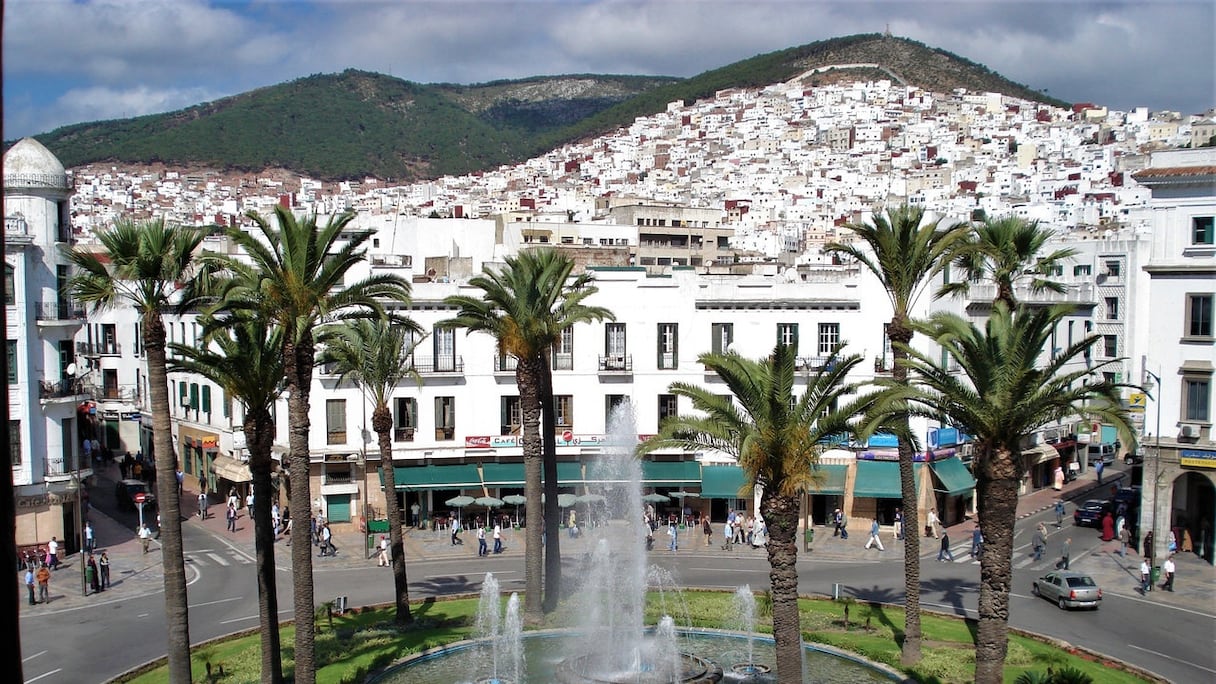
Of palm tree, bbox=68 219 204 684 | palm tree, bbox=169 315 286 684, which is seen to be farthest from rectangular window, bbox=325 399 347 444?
palm tree, bbox=68 219 204 684

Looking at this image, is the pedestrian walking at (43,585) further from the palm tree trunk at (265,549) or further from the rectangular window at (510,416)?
the rectangular window at (510,416)

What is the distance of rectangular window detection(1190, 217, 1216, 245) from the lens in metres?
35.2

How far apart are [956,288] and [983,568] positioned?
1139 cm

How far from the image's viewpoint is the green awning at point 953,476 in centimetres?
4019

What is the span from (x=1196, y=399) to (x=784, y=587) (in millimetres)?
24236

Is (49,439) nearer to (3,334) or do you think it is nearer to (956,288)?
(3,334)

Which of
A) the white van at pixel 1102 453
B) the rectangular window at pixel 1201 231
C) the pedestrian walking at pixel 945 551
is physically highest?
the rectangular window at pixel 1201 231

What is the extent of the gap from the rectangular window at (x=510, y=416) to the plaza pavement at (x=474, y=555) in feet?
13.6

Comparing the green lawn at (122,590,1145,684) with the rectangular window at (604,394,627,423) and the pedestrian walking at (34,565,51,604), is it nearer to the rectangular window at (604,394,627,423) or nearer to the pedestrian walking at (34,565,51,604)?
the pedestrian walking at (34,565,51,604)

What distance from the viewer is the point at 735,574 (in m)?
33.9


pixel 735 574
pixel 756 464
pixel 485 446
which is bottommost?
pixel 735 574

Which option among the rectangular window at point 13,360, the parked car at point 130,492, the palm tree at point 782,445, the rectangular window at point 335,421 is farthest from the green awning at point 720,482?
the rectangular window at point 13,360

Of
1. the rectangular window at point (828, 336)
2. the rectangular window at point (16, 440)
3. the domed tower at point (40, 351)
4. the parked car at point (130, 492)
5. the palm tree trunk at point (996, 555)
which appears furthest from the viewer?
the parked car at point (130, 492)

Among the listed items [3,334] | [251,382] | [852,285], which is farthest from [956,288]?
[3,334]
